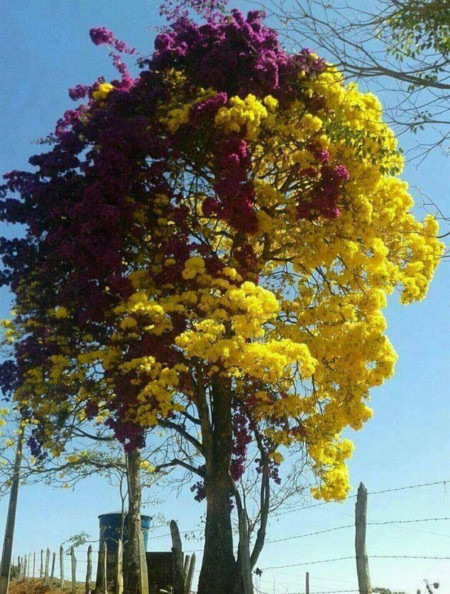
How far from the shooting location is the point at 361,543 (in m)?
12.7

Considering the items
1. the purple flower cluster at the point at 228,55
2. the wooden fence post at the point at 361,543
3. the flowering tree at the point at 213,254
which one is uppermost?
the purple flower cluster at the point at 228,55

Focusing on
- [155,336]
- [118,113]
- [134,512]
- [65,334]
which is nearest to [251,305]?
[155,336]

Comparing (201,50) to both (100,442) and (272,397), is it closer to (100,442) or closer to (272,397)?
(272,397)

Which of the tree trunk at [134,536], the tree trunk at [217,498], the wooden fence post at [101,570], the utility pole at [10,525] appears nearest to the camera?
the tree trunk at [217,498]

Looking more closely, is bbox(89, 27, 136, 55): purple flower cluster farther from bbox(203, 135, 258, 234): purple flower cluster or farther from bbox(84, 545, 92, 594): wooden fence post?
bbox(84, 545, 92, 594): wooden fence post

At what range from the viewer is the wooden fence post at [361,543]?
12.5 meters

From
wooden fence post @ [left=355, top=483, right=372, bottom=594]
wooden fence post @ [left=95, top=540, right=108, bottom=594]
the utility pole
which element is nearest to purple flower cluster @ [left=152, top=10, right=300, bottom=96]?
wooden fence post @ [left=355, top=483, right=372, bottom=594]

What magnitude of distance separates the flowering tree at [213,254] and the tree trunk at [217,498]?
0.04 m

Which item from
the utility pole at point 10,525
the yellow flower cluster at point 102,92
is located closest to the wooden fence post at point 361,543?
the yellow flower cluster at point 102,92

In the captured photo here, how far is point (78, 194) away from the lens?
18219 millimetres

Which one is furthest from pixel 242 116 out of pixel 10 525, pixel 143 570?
pixel 10 525

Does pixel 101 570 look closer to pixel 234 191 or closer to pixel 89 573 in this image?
pixel 89 573

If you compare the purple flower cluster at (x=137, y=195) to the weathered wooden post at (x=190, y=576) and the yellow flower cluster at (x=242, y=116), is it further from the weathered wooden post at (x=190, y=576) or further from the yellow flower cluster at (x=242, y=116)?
the weathered wooden post at (x=190, y=576)

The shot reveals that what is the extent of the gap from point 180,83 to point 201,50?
97cm
